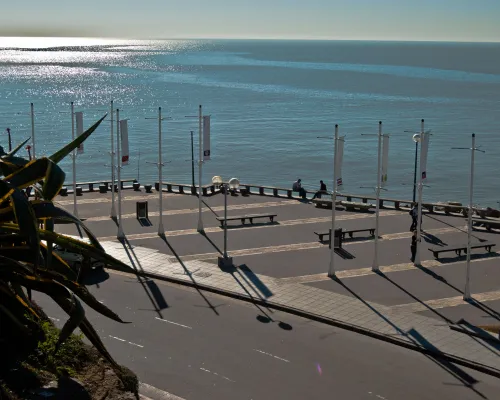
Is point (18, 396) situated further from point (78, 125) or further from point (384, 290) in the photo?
point (78, 125)

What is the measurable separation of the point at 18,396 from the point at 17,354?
106cm

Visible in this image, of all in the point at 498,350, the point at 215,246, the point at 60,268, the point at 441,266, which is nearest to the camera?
the point at 60,268

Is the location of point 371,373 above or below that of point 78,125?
below

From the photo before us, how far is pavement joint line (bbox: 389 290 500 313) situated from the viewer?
26981 millimetres

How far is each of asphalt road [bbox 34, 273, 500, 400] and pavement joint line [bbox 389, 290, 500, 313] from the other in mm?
3142

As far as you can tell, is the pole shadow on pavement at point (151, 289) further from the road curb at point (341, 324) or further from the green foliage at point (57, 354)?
the green foliage at point (57, 354)

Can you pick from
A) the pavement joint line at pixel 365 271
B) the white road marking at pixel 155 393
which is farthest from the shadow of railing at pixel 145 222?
the white road marking at pixel 155 393

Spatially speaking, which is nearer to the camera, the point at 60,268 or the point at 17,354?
the point at 60,268

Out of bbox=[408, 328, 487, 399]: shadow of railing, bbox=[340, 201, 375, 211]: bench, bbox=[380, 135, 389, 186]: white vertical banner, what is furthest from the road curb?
bbox=[340, 201, 375, 211]: bench

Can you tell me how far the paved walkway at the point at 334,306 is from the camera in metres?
23.4

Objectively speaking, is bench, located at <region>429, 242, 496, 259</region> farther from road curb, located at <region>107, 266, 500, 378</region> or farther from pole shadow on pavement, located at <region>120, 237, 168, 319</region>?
pole shadow on pavement, located at <region>120, 237, 168, 319</region>

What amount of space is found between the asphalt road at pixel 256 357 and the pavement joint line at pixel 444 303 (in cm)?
314

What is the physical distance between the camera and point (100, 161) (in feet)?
252

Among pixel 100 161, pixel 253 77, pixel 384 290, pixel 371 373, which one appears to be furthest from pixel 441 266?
pixel 253 77
